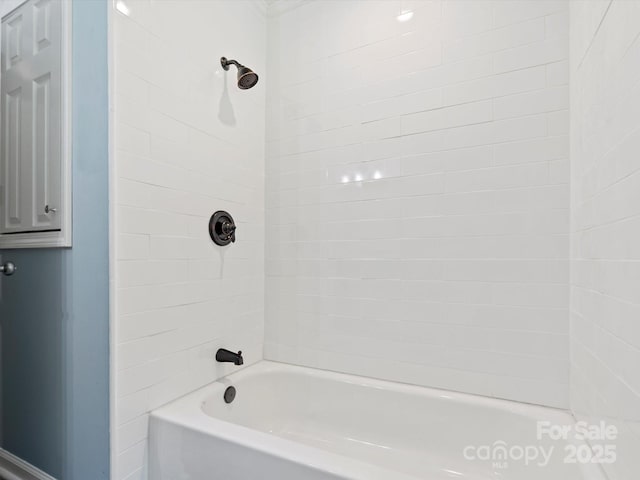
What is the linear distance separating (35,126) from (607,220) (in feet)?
7.00

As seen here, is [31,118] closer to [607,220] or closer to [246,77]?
[246,77]

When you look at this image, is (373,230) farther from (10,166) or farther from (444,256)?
(10,166)

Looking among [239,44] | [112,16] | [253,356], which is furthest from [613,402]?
[239,44]

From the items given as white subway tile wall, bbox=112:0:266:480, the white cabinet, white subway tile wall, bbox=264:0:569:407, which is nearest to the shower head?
white subway tile wall, bbox=112:0:266:480

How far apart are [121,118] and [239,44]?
2.99ft

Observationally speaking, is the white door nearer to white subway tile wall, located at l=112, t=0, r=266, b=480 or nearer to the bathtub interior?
white subway tile wall, located at l=112, t=0, r=266, b=480

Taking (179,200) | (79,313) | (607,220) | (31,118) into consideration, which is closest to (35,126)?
(31,118)

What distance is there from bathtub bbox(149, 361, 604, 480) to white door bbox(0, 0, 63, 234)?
3.29 feet

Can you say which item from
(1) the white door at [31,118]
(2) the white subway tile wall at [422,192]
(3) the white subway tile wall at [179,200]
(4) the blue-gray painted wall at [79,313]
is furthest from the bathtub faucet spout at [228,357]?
(1) the white door at [31,118]

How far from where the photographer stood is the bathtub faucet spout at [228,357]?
1.59 meters

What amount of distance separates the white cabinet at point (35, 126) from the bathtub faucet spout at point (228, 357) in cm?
80

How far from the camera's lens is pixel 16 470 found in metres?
1.44

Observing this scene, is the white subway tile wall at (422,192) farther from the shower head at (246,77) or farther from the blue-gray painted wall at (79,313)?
the blue-gray painted wall at (79,313)

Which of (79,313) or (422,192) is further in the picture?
(422,192)
